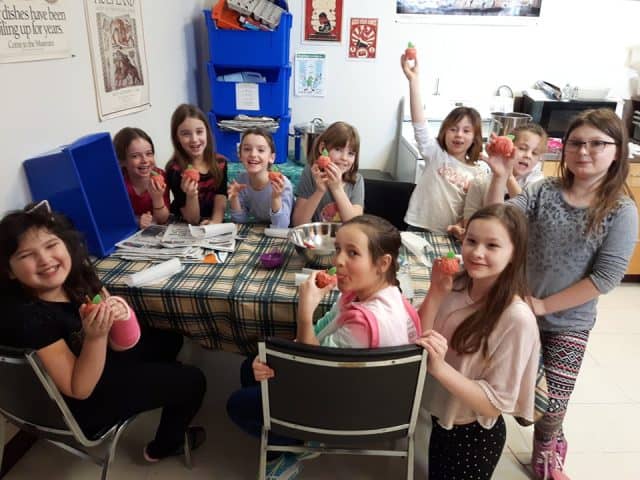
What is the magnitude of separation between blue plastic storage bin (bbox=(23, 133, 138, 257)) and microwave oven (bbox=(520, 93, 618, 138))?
275cm

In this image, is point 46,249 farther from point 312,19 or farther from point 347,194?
point 312,19

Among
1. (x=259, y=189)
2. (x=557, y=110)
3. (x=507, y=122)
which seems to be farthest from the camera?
(x=557, y=110)

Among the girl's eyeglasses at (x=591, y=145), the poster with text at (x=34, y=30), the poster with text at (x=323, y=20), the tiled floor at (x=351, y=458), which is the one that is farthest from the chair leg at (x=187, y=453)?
the poster with text at (x=323, y=20)

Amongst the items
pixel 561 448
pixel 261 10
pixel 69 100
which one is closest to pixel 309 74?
pixel 261 10

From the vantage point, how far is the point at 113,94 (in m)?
2.43

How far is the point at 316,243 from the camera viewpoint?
5.92 feet

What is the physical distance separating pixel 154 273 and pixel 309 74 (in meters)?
2.45

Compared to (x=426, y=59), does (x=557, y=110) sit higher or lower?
lower

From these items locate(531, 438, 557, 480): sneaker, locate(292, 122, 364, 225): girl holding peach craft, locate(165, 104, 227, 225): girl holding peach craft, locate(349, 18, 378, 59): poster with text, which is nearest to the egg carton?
locate(349, 18, 378, 59): poster with text

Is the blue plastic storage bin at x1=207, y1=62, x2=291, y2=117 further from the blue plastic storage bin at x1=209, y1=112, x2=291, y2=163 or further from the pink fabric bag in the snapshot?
the pink fabric bag

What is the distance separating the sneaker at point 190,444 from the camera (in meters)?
1.79

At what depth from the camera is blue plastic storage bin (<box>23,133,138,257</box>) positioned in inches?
70.3

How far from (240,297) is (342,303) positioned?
34cm

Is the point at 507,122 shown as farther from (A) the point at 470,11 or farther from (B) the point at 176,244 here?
(B) the point at 176,244
